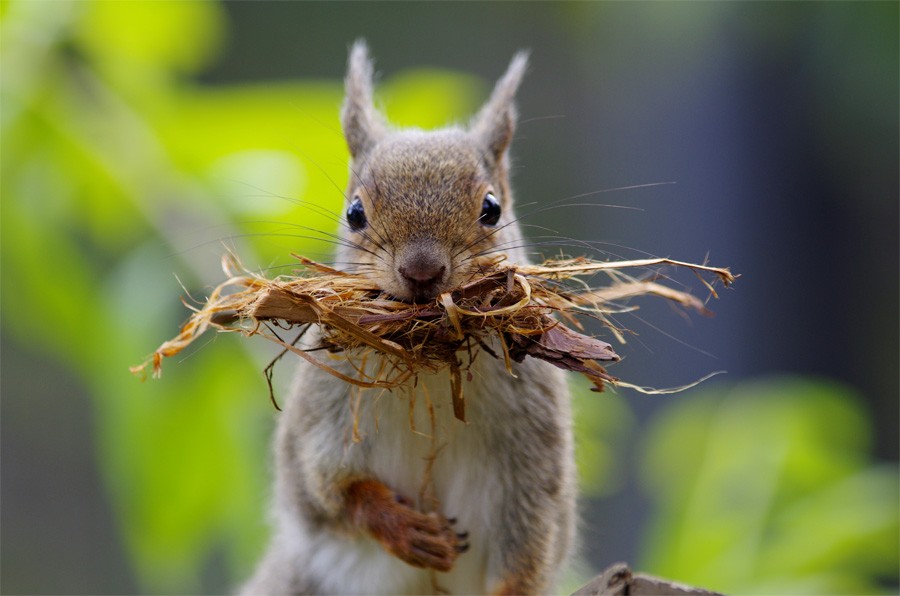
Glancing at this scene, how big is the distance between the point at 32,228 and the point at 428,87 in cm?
72

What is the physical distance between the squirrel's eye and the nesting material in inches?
4.8

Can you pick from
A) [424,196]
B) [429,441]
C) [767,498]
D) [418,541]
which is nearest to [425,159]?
[424,196]

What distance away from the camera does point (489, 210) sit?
3.50ft

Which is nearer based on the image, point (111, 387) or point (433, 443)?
point (433, 443)

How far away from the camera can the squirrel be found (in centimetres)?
104

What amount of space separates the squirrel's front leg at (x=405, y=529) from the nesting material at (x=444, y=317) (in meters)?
0.21

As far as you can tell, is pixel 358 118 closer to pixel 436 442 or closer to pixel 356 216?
pixel 356 216

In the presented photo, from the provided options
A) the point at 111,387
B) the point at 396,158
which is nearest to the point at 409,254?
the point at 396,158

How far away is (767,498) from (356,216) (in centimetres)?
129

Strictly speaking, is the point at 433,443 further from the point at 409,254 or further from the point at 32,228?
the point at 32,228

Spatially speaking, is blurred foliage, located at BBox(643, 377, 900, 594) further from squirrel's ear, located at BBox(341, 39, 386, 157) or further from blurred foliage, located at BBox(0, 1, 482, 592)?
squirrel's ear, located at BBox(341, 39, 386, 157)

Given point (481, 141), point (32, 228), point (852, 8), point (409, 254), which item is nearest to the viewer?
point (409, 254)

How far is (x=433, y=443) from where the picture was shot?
3.62 feet

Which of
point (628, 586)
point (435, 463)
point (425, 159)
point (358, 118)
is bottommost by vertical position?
point (628, 586)
